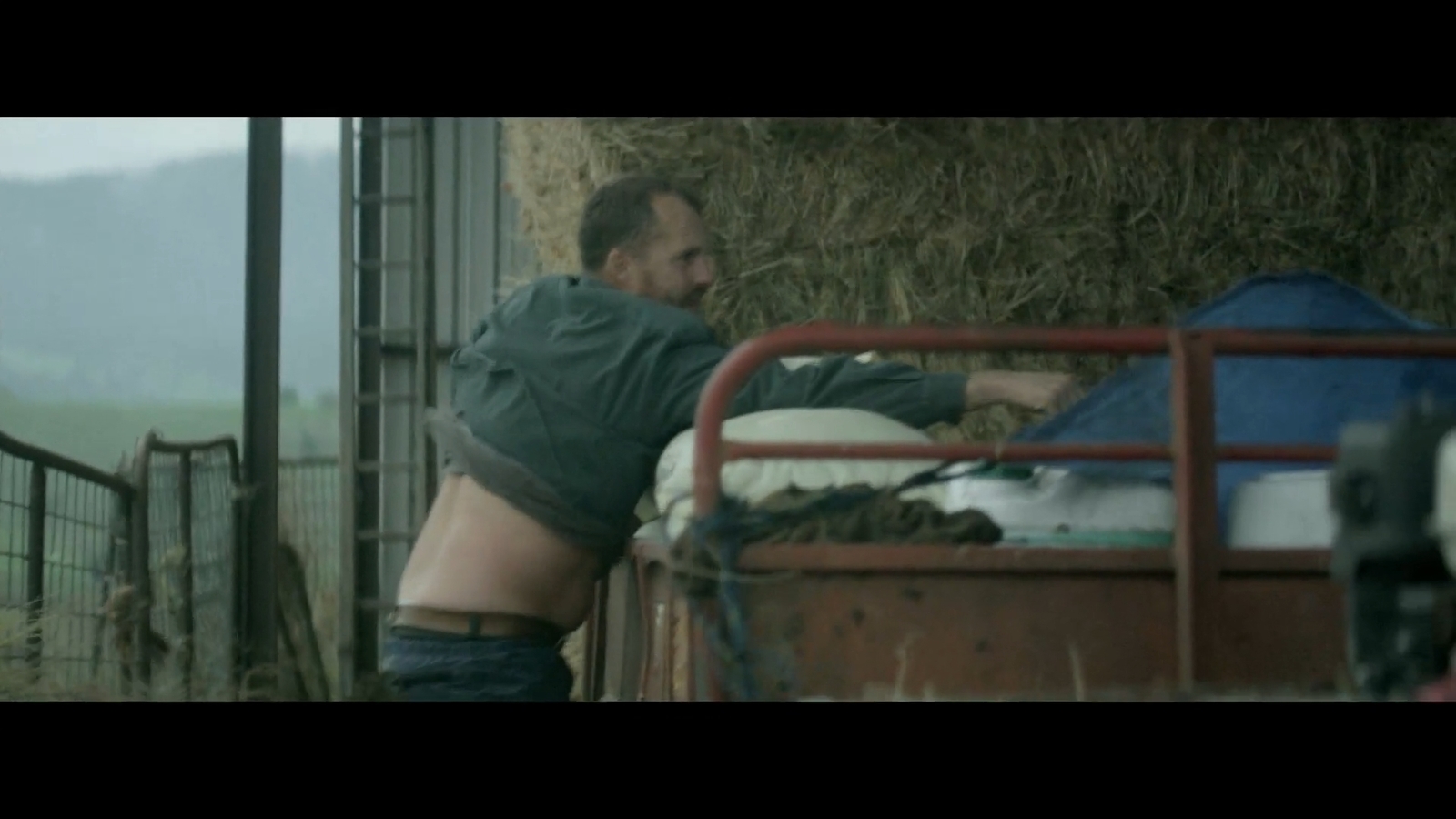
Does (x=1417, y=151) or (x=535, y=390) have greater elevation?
(x=1417, y=151)

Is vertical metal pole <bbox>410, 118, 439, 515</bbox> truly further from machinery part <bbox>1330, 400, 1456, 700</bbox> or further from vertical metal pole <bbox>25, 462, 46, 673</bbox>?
machinery part <bbox>1330, 400, 1456, 700</bbox>

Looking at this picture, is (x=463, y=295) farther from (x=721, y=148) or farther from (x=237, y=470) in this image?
(x=721, y=148)

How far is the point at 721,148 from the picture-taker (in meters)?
6.53

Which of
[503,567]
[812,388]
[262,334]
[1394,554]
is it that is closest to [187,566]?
[262,334]

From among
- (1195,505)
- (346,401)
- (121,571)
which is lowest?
(121,571)

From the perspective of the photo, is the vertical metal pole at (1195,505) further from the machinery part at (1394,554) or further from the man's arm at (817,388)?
the man's arm at (817,388)

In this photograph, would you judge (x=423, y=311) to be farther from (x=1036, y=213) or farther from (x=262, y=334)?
(x=1036, y=213)

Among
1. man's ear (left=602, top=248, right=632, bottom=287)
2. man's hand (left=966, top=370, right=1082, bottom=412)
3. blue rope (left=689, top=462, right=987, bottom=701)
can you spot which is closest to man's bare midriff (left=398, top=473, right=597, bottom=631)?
man's ear (left=602, top=248, right=632, bottom=287)

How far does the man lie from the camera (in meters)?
4.55

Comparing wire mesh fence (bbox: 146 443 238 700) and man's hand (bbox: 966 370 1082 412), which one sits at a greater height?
man's hand (bbox: 966 370 1082 412)

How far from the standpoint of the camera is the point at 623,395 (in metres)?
4.56

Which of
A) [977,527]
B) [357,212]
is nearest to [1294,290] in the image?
[977,527]

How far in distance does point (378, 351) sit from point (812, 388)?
536cm
